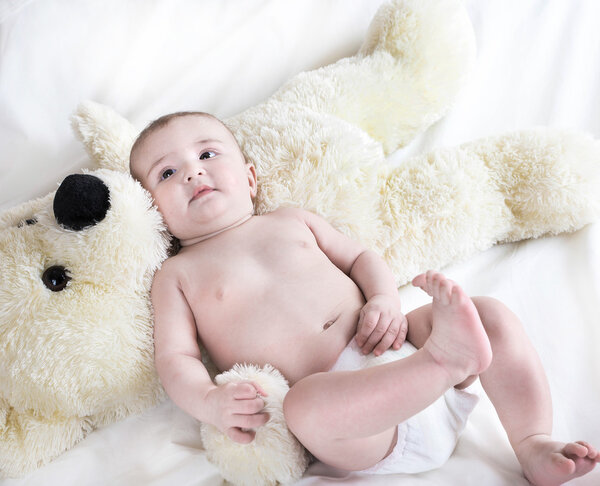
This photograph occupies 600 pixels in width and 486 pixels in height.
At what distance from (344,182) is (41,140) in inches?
28.2

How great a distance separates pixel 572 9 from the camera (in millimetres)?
1528

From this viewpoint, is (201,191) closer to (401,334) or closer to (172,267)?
(172,267)

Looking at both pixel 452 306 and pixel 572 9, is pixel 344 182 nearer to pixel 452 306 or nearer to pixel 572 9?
pixel 452 306

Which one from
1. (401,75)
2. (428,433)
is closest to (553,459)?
(428,433)

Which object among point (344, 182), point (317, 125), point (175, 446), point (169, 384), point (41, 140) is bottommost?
point (175, 446)

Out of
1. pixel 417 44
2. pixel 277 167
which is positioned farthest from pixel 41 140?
pixel 417 44

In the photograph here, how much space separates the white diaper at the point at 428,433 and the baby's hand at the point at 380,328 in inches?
0.8

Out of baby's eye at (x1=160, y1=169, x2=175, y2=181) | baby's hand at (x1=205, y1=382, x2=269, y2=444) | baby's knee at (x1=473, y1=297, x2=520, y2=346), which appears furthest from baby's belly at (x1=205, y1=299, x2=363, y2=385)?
baby's eye at (x1=160, y1=169, x2=175, y2=181)

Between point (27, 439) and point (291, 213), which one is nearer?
point (27, 439)

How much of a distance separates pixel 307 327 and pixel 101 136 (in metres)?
0.58

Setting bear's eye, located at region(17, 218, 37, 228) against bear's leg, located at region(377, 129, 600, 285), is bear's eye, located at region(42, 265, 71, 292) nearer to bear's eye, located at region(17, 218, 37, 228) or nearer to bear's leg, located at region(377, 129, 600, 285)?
bear's eye, located at region(17, 218, 37, 228)

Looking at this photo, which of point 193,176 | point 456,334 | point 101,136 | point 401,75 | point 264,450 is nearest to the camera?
point 456,334

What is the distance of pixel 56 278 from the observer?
0.95 m

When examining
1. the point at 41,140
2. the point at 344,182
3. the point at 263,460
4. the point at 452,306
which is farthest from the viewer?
the point at 41,140
